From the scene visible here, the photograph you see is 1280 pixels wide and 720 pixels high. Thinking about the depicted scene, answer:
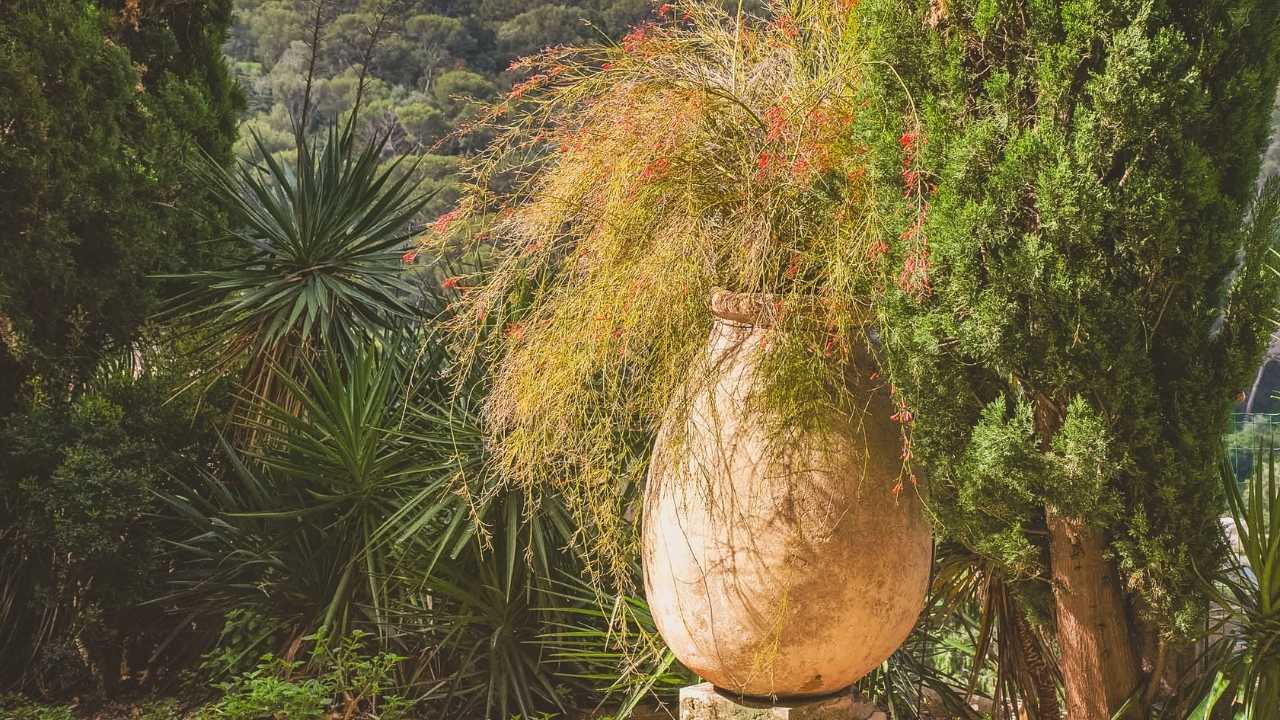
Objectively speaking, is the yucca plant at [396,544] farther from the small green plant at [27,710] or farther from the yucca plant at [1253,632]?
the yucca plant at [1253,632]

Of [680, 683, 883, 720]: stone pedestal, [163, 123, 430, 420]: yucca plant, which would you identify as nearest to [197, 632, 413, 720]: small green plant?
[163, 123, 430, 420]: yucca plant

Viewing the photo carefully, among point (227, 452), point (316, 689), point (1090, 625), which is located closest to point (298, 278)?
point (227, 452)

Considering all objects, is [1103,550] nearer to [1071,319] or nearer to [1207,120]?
[1071,319]

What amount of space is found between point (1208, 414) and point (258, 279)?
454cm

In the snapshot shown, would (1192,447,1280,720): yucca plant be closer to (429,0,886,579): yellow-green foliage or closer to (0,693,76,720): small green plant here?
(429,0,886,579): yellow-green foliage

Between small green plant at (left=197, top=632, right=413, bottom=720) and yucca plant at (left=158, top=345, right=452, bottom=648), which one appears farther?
yucca plant at (left=158, top=345, right=452, bottom=648)

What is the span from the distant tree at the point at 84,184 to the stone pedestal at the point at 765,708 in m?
4.01

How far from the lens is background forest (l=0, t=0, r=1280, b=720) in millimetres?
4398

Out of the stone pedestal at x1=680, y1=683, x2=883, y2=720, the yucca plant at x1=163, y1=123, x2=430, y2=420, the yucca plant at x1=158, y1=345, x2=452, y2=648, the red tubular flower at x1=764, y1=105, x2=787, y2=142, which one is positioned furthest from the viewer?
the yucca plant at x1=163, y1=123, x2=430, y2=420

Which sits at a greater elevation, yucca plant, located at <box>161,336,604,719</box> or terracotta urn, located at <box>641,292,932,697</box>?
terracotta urn, located at <box>641,292,932,697</box>

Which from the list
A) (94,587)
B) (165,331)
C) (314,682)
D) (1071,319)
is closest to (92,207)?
(165,331)

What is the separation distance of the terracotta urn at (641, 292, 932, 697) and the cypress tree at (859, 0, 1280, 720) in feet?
0.56

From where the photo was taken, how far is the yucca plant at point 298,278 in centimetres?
544

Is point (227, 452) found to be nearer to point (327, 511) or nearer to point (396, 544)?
point (327, 511)
